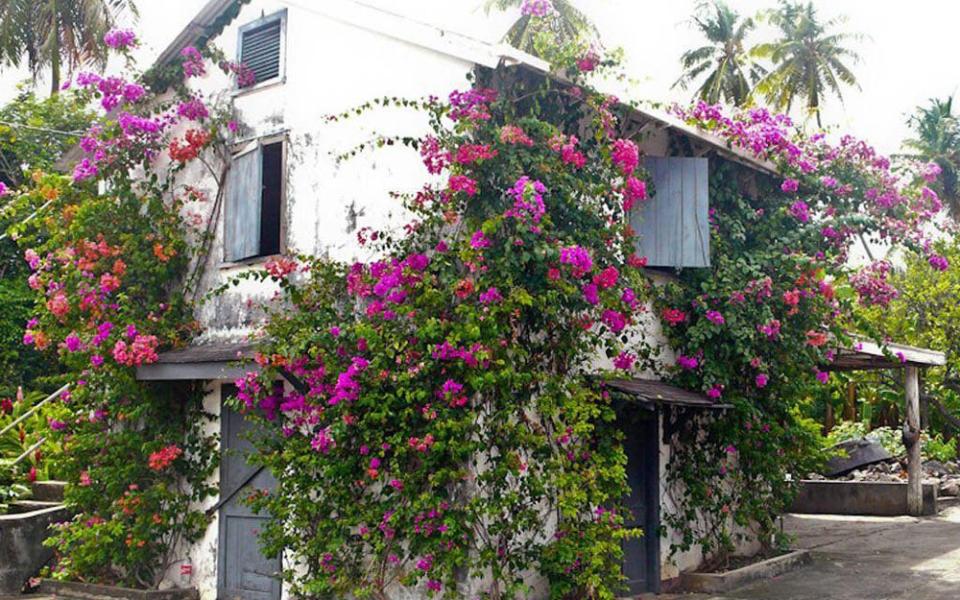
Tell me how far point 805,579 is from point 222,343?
22.6 feet

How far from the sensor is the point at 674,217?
1151 centimetres

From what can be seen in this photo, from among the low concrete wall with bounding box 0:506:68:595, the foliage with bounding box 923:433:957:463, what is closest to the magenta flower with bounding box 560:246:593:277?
the low concrete wall with bounding box 0:506:68:595

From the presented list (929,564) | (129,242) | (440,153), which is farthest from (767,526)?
(129,242)

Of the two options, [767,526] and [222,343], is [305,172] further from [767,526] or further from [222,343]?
[767,526]

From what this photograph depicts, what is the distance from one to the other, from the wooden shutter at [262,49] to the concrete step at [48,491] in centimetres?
574

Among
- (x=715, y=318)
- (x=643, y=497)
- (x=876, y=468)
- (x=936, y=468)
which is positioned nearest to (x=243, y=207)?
(x=715, y=318)

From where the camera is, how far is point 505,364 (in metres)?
9.24

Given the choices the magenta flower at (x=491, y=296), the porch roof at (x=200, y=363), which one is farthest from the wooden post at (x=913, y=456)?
the porch roof at (x=200, y=363)

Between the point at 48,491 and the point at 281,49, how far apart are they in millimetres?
6324

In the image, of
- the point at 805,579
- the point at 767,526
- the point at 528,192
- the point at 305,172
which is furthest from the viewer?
the point at 767,526

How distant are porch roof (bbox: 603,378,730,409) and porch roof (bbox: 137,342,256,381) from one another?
3501 millimetres

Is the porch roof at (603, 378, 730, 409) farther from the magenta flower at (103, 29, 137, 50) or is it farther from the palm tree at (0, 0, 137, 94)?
the palm tree at (0, 0, 137, 94)

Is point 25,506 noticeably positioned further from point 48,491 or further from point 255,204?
point 255,204

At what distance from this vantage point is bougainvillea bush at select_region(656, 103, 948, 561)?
11727mm
